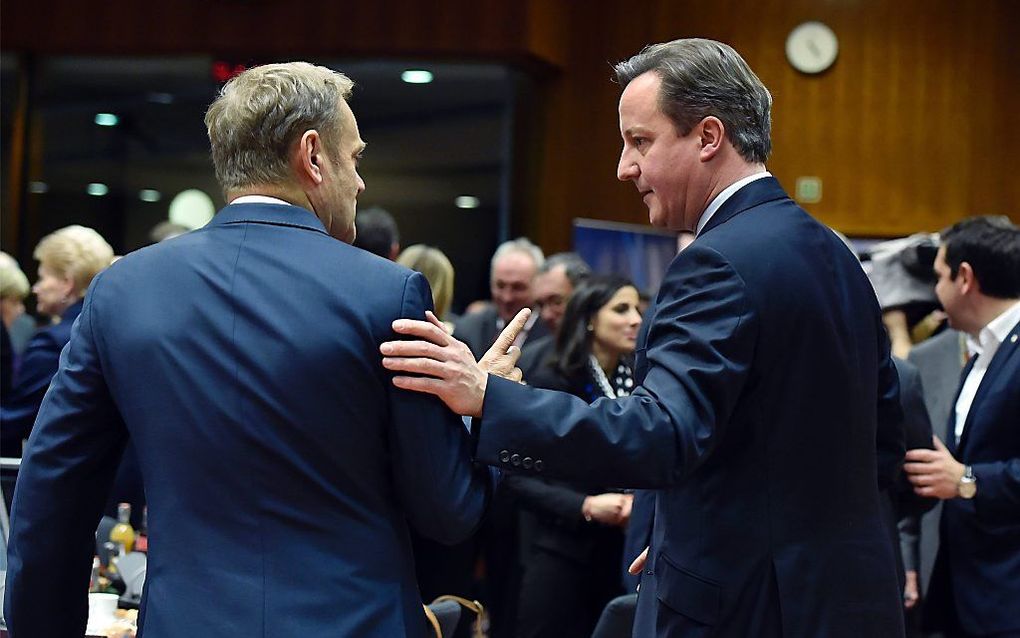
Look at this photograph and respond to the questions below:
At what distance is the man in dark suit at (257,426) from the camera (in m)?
1.70

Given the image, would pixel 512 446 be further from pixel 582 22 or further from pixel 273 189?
pixel 582 22

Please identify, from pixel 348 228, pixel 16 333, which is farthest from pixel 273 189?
pixel 16 333

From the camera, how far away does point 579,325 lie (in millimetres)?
4574

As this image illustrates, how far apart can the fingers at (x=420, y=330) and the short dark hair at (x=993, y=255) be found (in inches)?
94.4

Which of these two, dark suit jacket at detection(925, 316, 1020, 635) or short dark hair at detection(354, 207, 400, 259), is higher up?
short dark hair at detection(354, 207, 400, 259)

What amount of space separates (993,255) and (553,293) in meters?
2.49

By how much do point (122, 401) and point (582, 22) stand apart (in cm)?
764

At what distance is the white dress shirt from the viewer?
11.9 ft

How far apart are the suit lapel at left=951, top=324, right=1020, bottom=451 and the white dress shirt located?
0.24 feet

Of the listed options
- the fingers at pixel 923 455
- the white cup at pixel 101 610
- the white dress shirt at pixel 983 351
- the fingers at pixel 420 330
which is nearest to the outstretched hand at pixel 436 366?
the fingers at pixel 420 330

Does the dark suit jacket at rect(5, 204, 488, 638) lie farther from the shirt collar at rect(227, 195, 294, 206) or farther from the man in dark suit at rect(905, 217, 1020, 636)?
the man in dark suit at rect(905, 217, 1020, 636)

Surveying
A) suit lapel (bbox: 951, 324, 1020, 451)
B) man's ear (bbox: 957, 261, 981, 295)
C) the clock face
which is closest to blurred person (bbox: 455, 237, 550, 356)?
man's ear (bbox: 957, 261, 981, 295)

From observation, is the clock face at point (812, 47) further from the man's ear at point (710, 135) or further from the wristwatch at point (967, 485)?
the man's ear at point (710, 135)

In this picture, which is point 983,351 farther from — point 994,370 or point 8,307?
point 8,307
